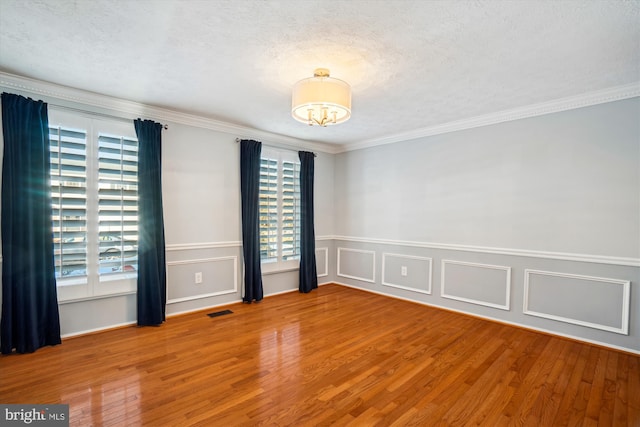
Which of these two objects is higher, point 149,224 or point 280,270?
point 149,224

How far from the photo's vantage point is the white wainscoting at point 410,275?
463 centimetres

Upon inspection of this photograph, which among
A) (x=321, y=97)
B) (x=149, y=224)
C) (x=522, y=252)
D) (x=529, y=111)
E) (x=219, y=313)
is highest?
(x=529, y=111)

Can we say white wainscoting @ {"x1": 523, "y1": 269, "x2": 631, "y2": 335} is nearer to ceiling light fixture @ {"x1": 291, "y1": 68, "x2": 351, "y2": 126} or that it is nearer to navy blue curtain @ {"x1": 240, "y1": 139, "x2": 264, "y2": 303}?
ceiling light fixture @ {"x1": 291, "y1": 68, "x2": 351, "y2": 126}

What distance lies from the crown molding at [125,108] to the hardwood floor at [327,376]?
8.12 feet

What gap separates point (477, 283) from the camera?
4.11 meters

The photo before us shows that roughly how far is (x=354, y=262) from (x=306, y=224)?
3.76 feet

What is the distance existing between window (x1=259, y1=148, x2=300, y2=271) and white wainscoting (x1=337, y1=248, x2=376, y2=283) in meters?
0.96

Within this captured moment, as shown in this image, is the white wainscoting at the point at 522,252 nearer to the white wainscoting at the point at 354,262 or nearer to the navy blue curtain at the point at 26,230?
the white wainscoting at the point at 354,262

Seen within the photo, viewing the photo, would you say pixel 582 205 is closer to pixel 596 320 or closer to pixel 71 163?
pixel 596 320

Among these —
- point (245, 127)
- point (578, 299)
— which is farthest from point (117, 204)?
point (578, 299)

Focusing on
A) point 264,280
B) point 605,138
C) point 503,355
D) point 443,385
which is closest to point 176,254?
point 264,280

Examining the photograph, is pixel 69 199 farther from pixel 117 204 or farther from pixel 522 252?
pixel 522 252

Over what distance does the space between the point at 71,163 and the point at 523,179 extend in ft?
16.4

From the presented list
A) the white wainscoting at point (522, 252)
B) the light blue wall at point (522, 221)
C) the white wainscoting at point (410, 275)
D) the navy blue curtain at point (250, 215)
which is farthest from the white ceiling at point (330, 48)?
the white wainscoting at point (410, 275)
